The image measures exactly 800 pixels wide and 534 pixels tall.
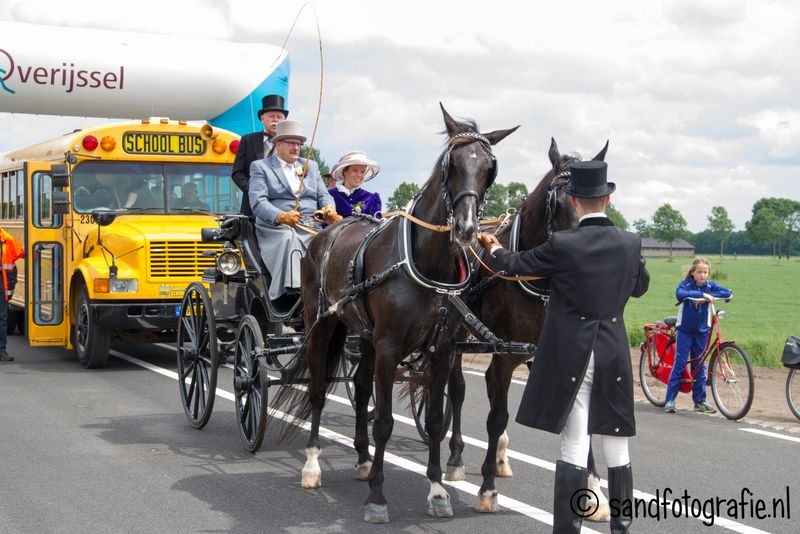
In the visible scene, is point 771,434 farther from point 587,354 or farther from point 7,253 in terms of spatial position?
point 7,253

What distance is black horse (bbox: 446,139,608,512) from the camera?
639 cm

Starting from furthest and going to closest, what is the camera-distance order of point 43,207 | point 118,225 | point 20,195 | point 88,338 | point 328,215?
point 20,195, point 43,207, point 118,225, point 88,338, point 328,215

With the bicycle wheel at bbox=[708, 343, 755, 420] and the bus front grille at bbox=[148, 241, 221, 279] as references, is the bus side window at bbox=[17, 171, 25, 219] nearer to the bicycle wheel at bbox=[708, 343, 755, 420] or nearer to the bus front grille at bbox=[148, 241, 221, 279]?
the bus front grille at bbox=[148, 241, 221, 279]

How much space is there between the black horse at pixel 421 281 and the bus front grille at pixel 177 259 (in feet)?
19.6

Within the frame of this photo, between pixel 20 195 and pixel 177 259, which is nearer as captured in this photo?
pixel 177 259

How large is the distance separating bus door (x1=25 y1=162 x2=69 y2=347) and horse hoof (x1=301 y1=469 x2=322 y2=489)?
7779 millimetres

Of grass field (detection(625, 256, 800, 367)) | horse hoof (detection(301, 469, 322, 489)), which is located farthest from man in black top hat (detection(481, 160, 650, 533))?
grass field (detection(625, 256, 800, 367))

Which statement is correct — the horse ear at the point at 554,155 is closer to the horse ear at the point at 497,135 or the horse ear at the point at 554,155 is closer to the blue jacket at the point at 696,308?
the horse ear at the point at 497,135

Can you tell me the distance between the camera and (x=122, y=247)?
41.2 feet

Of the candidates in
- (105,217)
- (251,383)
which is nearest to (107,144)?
(105,217)

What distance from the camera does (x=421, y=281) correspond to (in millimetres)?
5938

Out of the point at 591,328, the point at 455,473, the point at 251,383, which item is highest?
the point at 591,328

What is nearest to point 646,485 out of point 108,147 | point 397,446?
point 397,446

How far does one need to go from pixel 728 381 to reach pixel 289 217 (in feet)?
17.6
